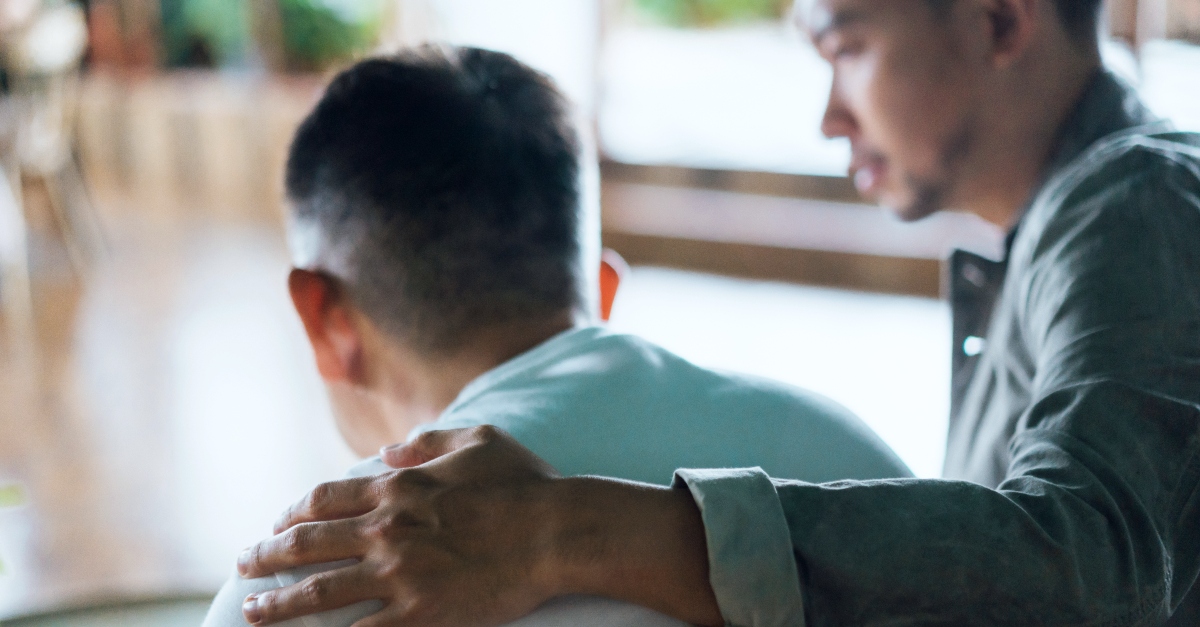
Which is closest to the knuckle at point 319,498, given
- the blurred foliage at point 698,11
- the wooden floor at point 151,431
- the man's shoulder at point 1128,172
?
the man's shoulder at point 1128,172

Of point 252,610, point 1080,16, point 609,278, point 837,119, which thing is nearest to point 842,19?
point 837,119

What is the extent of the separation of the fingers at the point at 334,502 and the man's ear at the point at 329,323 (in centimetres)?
30

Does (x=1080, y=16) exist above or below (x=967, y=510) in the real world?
above

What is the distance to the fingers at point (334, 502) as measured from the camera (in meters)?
0.64

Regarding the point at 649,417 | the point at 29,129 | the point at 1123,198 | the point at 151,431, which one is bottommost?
the point at 151,431

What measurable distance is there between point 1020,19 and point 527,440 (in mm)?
705

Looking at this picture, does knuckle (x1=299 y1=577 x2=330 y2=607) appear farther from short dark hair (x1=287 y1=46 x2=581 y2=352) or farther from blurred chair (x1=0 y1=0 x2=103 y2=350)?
blurred chair (x1=0 y1=0 x2=103 y2=350)

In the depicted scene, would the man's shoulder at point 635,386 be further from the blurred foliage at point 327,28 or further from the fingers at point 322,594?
the blurred foliage at point 327,28

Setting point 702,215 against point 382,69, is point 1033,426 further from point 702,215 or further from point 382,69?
point 702,215

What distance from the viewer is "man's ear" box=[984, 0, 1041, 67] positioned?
111cm

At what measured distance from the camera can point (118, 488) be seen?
9.36ft

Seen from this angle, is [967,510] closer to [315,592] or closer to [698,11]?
[315,592]

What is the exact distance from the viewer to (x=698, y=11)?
5570mm

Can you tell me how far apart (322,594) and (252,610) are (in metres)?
0.05
